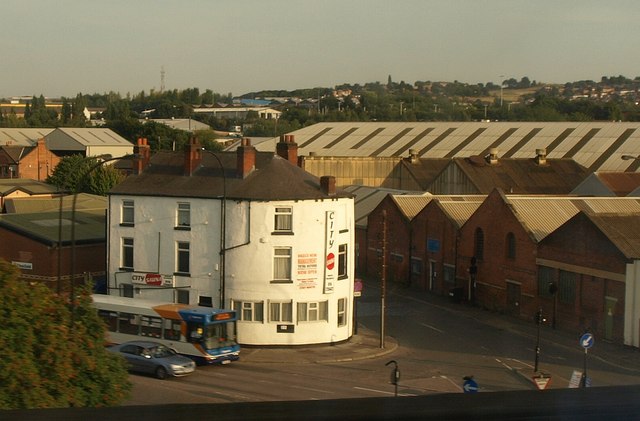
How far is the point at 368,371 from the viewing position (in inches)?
459

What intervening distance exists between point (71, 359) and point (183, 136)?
3290cm

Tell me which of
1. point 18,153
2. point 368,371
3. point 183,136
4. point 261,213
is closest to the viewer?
point 368,371

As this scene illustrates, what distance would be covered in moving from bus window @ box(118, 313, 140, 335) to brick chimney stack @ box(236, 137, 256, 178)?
8.90 feet

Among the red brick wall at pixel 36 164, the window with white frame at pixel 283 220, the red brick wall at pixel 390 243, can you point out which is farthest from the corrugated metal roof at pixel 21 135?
the window with white frame at pixel 283 220

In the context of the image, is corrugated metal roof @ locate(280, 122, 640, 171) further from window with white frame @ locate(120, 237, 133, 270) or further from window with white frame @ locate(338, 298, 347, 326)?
window with white frame @ locate(120, 237, 133, 270)

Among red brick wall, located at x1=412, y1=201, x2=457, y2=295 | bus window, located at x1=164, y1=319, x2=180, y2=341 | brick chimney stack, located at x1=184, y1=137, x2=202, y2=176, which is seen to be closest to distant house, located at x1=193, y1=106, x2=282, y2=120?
red brick wall, located at x1=412, y1=201, x2=457, y2=295

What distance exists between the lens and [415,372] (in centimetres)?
1138

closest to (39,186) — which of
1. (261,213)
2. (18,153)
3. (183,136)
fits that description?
(183,136)

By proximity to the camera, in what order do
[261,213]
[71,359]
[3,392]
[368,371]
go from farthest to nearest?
[261,213]
[368,371]
[71,359]
[3,392]

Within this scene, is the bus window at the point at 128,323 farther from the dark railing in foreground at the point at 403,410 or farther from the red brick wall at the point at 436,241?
the dark railing in foreground at the point at 403,410

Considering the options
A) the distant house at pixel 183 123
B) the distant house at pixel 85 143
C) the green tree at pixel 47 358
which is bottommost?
the green tree at pixel 47 358

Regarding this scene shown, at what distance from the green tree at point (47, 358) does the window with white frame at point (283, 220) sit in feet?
24.9

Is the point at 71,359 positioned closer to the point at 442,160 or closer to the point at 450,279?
the point at 450,279

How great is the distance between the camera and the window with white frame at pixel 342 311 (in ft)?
45.2
